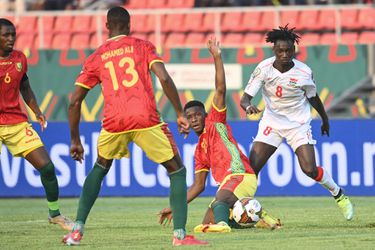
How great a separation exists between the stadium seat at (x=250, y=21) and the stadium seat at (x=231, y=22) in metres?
0.10

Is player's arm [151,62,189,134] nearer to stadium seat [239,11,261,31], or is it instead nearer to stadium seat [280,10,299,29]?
stadium seat [280,10,299,29]

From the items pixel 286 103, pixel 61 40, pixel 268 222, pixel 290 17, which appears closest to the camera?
pixel 268 222

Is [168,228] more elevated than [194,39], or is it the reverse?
[194,39]

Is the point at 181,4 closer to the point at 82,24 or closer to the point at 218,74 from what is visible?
the point at 82,24

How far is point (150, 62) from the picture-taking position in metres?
10.2

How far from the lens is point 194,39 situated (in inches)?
1036

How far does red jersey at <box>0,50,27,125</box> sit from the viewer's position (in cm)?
1262

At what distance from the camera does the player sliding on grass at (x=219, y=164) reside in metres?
12.1

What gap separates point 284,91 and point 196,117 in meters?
1.31

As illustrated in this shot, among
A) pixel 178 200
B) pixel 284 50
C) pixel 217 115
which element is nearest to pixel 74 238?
pixel 178 200

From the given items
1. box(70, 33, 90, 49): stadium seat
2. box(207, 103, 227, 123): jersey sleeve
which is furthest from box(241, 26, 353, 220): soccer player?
box(70, 33, 90, 49): stadium seat

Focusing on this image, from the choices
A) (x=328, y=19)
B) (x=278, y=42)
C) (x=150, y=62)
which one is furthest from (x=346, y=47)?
(x=150, y=62)

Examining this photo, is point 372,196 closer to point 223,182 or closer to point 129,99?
point 223,182

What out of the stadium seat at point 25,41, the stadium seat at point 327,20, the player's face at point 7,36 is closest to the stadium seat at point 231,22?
the stadium seat at point 327,20
